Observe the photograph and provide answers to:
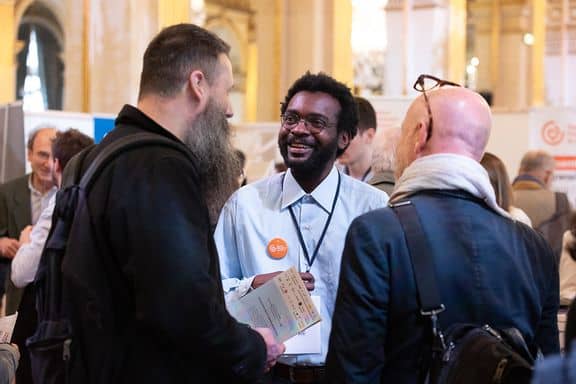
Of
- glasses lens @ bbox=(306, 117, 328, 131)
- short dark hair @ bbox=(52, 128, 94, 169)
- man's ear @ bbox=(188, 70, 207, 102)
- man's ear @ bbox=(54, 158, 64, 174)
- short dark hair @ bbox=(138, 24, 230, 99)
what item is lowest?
man's ear @ bbox=(54, 158, 64, 174)

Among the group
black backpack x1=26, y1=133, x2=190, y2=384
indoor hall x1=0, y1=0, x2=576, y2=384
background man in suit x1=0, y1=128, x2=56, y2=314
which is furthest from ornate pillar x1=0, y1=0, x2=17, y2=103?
black backpack x1=26, y1=133, x2=190, y2=384

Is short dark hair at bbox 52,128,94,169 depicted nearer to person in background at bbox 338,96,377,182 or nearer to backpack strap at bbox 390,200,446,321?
person in background at bbox 338,96,377,182

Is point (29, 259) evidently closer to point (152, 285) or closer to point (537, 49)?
point (152, 285)

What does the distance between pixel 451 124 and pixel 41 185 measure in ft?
13.6

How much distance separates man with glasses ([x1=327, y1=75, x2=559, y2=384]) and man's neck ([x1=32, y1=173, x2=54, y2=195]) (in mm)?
3989

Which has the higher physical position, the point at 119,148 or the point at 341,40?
the point at 341,40

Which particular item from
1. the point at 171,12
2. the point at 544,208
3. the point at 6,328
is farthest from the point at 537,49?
the point at 6,328

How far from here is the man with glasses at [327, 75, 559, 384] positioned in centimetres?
262

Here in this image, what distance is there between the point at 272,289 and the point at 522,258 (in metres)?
0.80

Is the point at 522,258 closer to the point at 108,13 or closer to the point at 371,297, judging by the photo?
the point at 371,297

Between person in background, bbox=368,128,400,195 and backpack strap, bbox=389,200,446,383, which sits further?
person in background, bbox=368,128,400,195

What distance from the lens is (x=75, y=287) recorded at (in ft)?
8.18

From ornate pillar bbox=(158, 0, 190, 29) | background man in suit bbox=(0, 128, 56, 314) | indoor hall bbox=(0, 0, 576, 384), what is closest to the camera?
background man in suit bbox=(0, 128, 56, 314)

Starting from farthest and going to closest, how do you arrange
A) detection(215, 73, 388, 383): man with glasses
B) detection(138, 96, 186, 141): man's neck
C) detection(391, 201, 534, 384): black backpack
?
detection(215, 73, 388, 383): man with glasses < detection(138, 96, 186, 141): man's neck < detection(391, 201, 534, 384): black backpack
